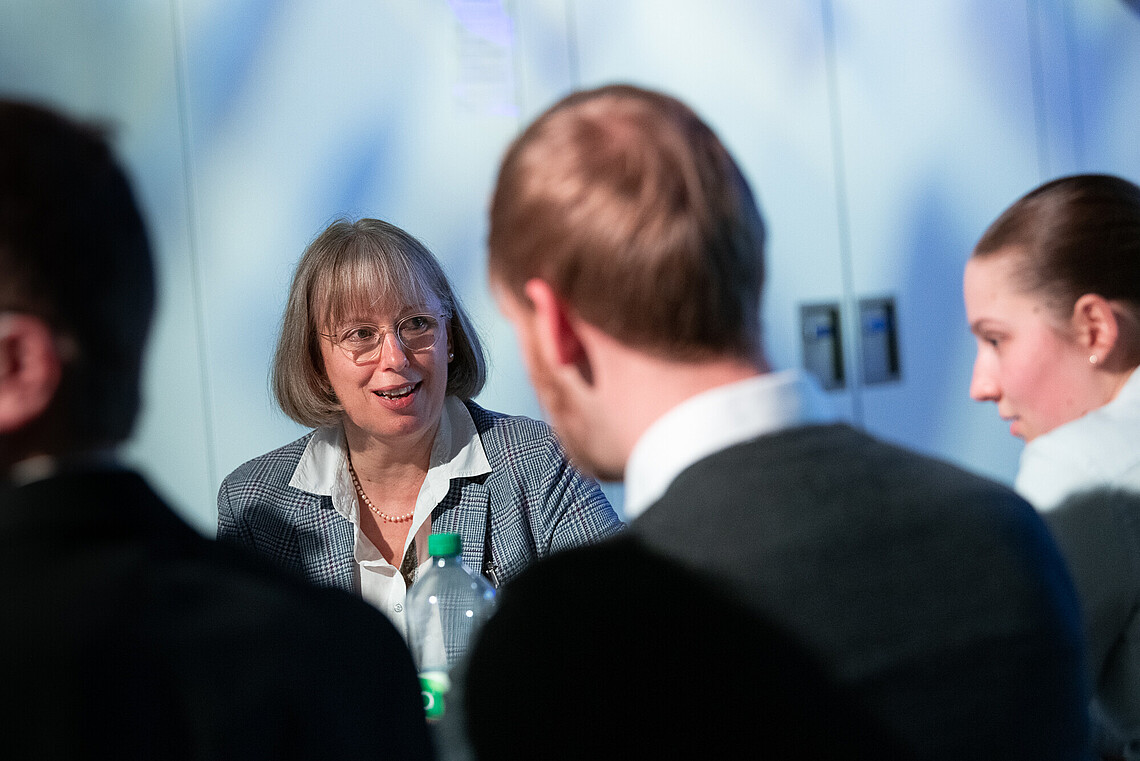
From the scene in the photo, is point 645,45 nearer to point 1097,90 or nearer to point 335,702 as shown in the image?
point 1097,90

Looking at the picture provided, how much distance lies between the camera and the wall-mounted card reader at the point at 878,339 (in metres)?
3.19

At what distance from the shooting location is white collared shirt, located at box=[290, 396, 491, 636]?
1800 mm

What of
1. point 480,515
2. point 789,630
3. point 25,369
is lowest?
point 480,515

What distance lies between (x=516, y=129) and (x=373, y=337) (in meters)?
0.99

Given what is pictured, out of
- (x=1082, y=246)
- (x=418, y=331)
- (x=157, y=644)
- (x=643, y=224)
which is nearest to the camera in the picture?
(x=157, y=644)

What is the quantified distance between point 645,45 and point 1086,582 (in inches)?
84.0

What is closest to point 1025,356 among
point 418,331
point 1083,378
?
point 1083,378

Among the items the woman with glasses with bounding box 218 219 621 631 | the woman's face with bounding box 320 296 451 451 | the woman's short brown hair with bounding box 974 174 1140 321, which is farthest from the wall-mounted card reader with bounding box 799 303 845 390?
the woman's short brown hair with bounding box 974 174 1140 321

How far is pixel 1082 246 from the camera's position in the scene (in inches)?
53.9

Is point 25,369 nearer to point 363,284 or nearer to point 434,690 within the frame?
point 434,690

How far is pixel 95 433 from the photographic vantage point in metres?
0.70

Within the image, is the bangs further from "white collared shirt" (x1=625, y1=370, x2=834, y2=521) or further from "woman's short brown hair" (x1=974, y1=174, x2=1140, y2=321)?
"white collared shirt" (x1=625, y1=370, x2=834, y2=521)

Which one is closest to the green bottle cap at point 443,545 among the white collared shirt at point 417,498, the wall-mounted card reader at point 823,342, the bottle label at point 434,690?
the bottle label at point 434,690

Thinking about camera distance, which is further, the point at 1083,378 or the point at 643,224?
the point at 1083,378
